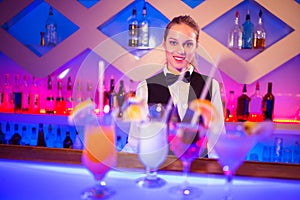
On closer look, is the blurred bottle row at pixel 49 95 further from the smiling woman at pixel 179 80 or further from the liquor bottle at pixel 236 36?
the liquor bottle at pixel 236 36

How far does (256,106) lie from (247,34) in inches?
19.1

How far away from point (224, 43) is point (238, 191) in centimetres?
177

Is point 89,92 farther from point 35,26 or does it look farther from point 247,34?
point 247,34

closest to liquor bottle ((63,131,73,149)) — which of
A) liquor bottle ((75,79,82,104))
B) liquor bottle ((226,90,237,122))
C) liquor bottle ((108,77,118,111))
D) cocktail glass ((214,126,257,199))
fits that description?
liquor bottle ((75,79,82,104))

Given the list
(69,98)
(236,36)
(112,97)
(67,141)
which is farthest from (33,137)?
(236,36)

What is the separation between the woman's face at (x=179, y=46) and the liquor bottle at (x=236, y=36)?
16.4 inches

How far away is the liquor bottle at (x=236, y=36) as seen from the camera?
2375 mm

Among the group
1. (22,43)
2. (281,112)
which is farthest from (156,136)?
(22,43)

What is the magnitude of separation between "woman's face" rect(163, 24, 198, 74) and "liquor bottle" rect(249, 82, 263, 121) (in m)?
0.56

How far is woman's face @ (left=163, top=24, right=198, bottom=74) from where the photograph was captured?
1988mm

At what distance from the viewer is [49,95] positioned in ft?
9.11

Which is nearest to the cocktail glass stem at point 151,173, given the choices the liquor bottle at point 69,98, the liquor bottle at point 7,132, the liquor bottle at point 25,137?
the liquor bottle at point 69,98

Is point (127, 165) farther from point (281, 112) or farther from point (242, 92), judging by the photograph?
point (281, 112)

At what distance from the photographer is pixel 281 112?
2496 mm
